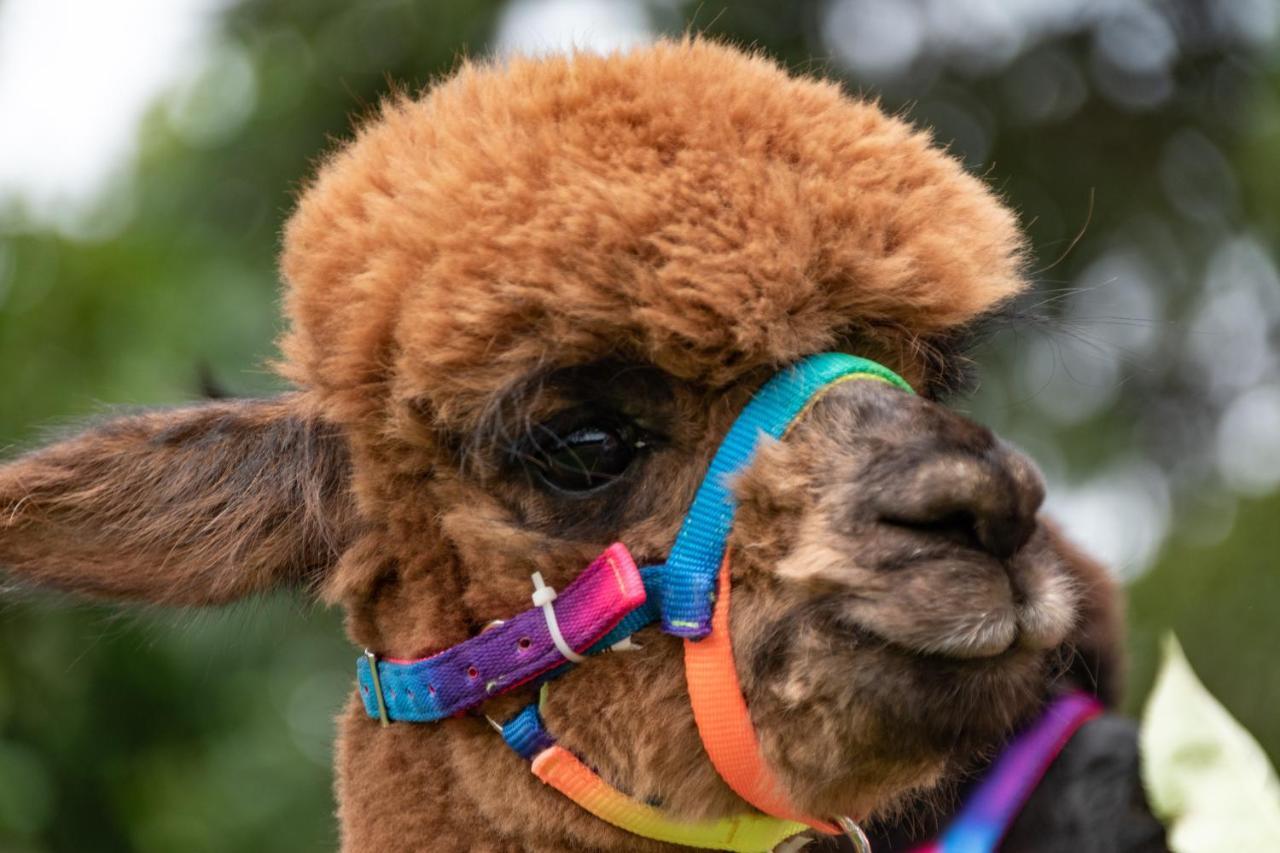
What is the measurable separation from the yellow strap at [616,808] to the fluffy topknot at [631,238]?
578 millimetres

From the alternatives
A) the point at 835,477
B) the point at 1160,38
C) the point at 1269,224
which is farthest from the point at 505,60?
the point at 1160,38

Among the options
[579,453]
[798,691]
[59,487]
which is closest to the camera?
[798,691]

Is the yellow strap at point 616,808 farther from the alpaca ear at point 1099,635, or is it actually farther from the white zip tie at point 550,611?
the alpaca ear at point 1099,635

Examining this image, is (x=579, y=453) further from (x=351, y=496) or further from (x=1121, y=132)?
(x=1121, y=132)

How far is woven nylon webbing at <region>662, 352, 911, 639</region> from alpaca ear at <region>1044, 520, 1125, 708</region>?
3.40ft

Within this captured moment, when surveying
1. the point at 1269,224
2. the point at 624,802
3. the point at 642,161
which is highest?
the point at 642,161

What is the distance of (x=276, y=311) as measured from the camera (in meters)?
6.73

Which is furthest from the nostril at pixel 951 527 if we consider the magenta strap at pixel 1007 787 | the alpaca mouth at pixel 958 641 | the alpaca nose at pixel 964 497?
the magenta strap at pixel 1007 787

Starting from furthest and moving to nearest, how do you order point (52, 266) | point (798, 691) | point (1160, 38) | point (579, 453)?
1. point (1160, 38)
2. point (52, 266)
3. point (579, 453)
4. point (798, 691)

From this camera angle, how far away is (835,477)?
219 centimetres

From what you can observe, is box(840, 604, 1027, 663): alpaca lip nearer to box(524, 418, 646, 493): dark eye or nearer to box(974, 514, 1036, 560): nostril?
box(974, 514, 1036, 560): nostril

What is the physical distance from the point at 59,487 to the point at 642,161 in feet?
3.86

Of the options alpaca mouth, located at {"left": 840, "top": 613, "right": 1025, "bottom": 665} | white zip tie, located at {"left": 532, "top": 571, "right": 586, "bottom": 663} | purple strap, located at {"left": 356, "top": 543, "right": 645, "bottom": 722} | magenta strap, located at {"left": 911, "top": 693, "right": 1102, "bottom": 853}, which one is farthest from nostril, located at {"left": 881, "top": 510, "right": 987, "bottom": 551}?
magenta strap, located at {"left": 911, "top": 693, "right": 1102, "bottom": 853}

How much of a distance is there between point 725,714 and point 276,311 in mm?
4990
